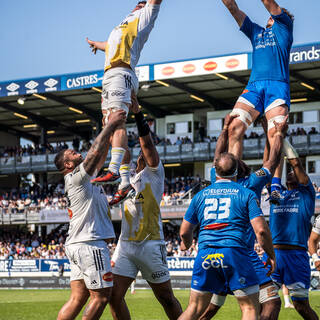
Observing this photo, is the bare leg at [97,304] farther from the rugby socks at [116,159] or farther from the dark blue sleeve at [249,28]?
the dark blue sleeve at [249,28]

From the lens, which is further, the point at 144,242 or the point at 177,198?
the point at 177,198

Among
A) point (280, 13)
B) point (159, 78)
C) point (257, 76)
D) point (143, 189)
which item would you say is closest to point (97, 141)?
point (143, 189)

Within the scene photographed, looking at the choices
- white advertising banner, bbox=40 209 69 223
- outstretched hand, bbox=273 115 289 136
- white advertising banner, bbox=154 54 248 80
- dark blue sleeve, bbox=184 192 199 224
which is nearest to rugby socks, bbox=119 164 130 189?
dark blue sleeve, bbox=184 192 199 224

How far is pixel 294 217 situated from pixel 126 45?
3.45 m

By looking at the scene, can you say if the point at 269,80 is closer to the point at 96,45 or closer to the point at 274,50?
the point at 274,50

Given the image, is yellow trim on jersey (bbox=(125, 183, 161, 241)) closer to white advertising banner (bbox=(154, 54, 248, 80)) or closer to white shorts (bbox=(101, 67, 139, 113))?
white shorts (bbox=(101, 67, 139, 113))

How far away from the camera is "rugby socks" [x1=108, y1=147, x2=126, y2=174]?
25.3ft

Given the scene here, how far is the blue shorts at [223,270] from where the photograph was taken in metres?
6.70

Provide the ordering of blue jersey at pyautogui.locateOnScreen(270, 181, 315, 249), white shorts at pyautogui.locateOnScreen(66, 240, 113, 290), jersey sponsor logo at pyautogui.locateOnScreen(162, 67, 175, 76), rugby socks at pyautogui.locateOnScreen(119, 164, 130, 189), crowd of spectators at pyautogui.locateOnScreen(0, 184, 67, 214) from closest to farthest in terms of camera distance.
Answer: white shorts at pyautogui.locateOnScreen(66, 240, 113, 290) → rugby socks at pyautogui.locateOnScreen(119, 164, 130, 189) → blue jersey at pyautogui.locateOnScreen(270, 181, 315, 249) → jersey sponsor logo at pyautogui.locateOnScreen(162, 67, 175, 76) → crowd of spectators at pyautogui.locateOnScreen(0, 184, 67, 214)

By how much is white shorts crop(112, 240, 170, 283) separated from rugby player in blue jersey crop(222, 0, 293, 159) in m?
1.73

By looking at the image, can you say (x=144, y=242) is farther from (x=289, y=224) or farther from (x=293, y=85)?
(x=293, y=85)

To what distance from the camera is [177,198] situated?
4197 centimetres

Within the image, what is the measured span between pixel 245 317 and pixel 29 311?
12105mm

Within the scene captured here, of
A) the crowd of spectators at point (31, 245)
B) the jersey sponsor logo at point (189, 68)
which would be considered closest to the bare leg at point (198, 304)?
the crowd of spectators at point (31, 245)
